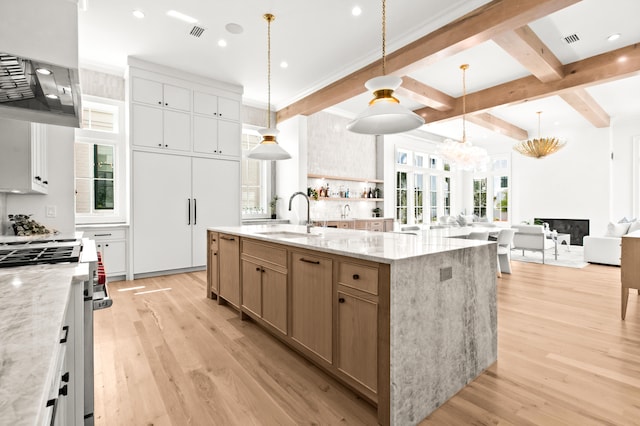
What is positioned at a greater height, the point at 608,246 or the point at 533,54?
the point at 533,54

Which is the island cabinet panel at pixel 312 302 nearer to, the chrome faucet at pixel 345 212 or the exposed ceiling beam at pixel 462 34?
the exposed ceiling beam at pixel 462 34

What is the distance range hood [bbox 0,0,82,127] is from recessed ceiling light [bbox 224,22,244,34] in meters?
2.44

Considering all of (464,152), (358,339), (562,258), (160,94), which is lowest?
(562,258)

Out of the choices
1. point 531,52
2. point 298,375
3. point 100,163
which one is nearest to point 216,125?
point 100,163

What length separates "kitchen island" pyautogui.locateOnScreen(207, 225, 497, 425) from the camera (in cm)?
162

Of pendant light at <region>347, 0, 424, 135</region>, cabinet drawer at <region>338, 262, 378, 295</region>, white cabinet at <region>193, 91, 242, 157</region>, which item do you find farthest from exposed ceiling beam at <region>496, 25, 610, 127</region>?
white cabinet at <region>193, 91, 242, 157</region>

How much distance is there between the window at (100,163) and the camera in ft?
15.8

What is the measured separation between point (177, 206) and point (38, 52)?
3828mm

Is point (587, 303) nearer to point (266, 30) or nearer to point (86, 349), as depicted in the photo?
point (86, 349)

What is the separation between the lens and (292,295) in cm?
233

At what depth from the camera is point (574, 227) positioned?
28.1 feet

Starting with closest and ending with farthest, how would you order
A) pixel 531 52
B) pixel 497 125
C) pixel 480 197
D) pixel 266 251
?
pixel 266 251, pixel 531 52, pixel 497 125, pixel 480 197

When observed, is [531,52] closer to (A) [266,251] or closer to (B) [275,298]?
(A) [266,251]

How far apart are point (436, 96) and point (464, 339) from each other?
16.3 feet
